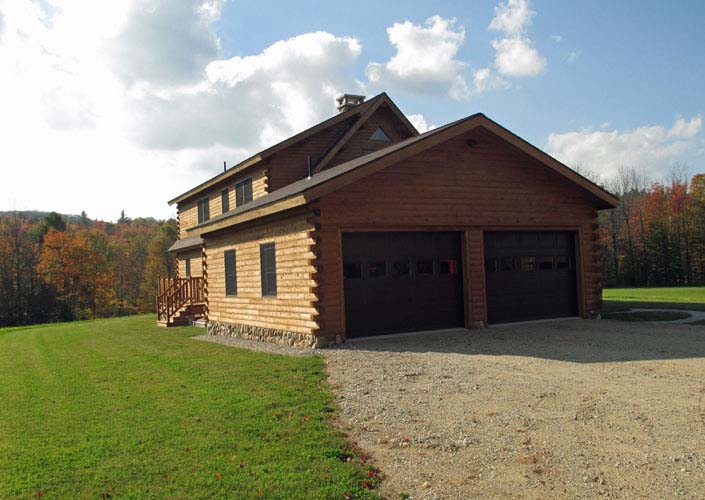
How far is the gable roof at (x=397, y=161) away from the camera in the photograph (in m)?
12.8

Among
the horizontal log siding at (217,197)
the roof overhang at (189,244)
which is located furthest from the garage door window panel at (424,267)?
the roof overhang at (189,244)

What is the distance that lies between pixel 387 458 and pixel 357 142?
18.1 m

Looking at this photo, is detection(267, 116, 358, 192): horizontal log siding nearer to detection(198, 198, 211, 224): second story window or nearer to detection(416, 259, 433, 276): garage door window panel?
detection(198, 198, 211, 224): second story window

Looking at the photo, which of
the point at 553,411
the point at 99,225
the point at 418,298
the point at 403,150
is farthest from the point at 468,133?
the point at 99,225

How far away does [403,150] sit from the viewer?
13500mm

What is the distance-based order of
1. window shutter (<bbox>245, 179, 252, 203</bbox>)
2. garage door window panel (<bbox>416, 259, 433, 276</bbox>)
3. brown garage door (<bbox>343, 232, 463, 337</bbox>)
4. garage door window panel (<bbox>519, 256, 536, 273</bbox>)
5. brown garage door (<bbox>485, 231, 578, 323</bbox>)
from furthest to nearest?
window shutter (<bbox>245, 179, 252, 203</bbox>)
garage door window panel (<bbox>519, 256, 536, 273</bbox>)
brown garage door (<bbox>485, 231, 578, 323</bbox>)
garage door window panel (<bbox>416, 259, 433, 276</bbox>)
brown garage door (<bbox>343, 232, 463, 337</bbox>)

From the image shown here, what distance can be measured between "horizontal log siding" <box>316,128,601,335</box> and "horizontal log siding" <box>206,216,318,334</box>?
48 centimetres

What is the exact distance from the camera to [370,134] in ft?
75.4

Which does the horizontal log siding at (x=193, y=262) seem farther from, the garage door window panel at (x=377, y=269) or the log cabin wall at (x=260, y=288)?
the garage door window panel at (x=377, y=269)

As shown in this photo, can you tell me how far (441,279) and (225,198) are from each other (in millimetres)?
13518

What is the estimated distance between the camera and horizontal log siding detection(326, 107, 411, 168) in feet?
72.3

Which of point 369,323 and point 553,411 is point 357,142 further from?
point 553,411

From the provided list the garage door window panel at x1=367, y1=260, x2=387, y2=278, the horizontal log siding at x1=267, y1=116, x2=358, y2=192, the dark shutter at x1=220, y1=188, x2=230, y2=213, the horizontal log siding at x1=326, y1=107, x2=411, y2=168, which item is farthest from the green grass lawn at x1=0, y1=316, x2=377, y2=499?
the dark shutter at x1=220, y1=188, x2=230, y2=213

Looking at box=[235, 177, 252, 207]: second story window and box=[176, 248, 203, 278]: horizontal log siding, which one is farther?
box=[176, 248, 203, 278]: horizontal log siding
